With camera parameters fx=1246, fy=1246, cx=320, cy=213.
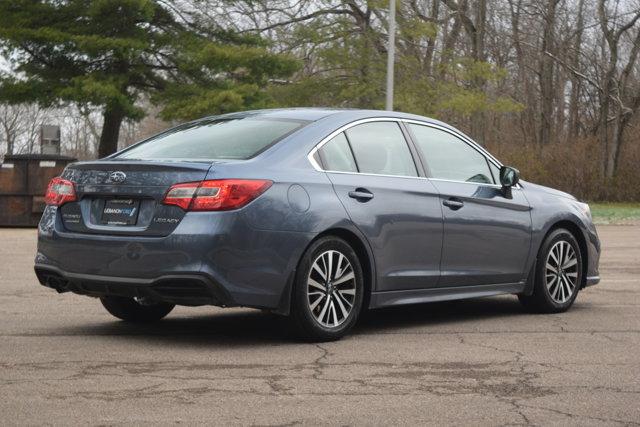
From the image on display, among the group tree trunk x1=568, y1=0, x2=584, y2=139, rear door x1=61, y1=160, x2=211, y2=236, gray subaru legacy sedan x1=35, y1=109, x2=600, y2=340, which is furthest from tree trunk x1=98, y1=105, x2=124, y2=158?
rear door x1=61, y1=160, x2=211, y2=236

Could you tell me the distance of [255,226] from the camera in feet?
24.6

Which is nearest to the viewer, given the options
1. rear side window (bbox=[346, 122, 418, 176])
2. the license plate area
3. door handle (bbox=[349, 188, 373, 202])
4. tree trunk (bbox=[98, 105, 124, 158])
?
the license plate area

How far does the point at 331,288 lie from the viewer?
26.0ft

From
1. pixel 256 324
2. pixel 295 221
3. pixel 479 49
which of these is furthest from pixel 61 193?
pixel 479 49

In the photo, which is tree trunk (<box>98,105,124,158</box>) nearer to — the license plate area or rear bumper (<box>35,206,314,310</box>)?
the license plate area

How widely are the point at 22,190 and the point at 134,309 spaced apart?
54.5ft

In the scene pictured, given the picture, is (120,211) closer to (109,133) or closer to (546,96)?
(109,133)

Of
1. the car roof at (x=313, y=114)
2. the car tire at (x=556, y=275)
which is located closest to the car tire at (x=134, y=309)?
the car roof at (x=313, y=114)

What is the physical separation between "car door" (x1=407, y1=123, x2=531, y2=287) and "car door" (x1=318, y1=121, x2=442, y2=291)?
156 millimetres

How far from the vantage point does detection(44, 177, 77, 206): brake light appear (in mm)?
8008

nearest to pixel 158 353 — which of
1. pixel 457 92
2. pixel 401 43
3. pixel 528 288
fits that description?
pixel 528 288

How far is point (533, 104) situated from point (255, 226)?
52.8 m

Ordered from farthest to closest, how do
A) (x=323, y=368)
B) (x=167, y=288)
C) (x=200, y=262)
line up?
1. (x=167, y=288)
2. (x=200, y=262)
3. (x=323, y=368)

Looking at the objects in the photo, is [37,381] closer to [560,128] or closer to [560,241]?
[560,241]
